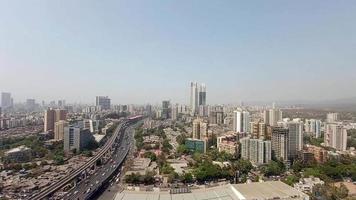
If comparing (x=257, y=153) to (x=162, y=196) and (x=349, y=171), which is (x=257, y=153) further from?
(x=162, y=196)

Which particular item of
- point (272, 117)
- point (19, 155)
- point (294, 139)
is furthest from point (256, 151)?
point (19, 155)

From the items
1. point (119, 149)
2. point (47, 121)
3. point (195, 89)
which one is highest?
point (195, 89)

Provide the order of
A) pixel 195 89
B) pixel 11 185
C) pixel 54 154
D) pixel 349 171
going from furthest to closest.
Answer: pixel 195 89
pixel 54 154
pixel 349 171
pixel 11 185

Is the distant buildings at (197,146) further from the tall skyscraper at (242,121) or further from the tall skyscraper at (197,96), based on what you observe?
the tall skyscraper at (197,96)

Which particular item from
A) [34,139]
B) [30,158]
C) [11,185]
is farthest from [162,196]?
[34,139]

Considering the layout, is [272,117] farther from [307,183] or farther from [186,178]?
[186,178]

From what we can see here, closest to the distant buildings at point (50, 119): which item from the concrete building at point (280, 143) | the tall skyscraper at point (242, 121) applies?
the tall skyscraper at point (242, 121)
